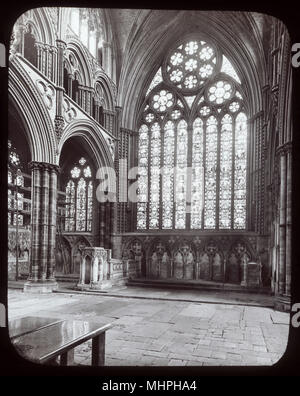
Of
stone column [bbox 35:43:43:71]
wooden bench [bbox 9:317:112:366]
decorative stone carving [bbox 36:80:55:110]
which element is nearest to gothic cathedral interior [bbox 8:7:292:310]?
stone column [bbox 35:43:43:71]

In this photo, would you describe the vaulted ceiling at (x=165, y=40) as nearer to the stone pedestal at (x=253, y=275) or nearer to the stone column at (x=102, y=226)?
the stone column at (x=102, y=226)

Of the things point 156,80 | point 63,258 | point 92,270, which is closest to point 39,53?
point 92,270

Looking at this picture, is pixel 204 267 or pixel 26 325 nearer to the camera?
pixel 26 325

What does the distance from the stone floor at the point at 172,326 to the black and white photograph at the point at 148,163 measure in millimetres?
135

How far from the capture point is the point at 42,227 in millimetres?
10484

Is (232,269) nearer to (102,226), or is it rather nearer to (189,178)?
(189,178)

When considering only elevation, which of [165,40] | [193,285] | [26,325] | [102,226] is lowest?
[193,285]

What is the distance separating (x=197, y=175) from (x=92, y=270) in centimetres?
716

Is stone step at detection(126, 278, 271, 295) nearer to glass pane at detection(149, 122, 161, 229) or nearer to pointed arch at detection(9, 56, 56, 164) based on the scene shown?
glass pane at detection(149, 122, 161, 229)

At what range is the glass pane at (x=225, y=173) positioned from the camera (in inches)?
603

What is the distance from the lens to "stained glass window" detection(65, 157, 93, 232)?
16172mm

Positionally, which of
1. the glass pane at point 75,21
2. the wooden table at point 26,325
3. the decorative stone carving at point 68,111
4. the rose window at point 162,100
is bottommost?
the wooden table at point 26,325

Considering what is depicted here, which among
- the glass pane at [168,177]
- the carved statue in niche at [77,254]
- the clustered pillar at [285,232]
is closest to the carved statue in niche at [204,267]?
the glass pane at [168,177]

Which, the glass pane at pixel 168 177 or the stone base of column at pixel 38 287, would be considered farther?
the glass pane at pixel 168 177
